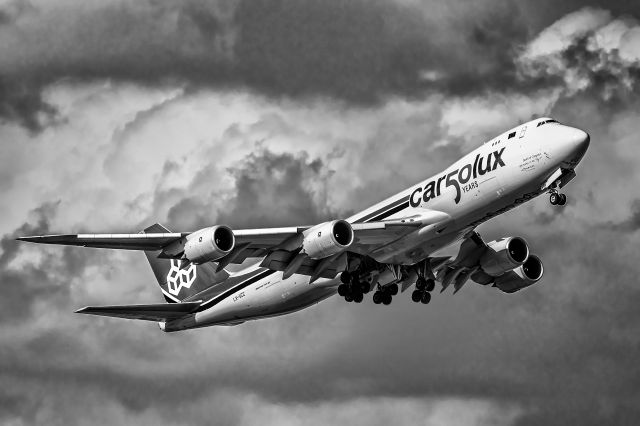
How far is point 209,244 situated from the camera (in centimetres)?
4778

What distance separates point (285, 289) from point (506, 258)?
1108 centimetres

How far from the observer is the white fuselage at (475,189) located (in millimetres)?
47469

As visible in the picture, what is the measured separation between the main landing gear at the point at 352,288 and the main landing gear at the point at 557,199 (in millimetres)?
10756

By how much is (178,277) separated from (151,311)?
21.6 ft

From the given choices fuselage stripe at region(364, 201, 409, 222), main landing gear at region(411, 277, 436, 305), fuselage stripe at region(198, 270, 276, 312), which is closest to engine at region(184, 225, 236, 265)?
fuselage stripe at region(364, 201, 409, 222)

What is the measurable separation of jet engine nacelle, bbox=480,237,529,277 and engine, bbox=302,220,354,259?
11.3m

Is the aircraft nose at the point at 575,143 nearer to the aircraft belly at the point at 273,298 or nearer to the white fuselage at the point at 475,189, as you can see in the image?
the white fuselage at the point at 475,189

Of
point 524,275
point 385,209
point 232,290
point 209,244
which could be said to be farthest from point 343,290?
point 524,275

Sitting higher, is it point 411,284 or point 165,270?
point 165,270

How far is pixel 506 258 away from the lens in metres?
57.4

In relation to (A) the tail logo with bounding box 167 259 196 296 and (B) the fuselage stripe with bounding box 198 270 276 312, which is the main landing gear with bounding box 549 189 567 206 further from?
(A) the tail logo with bounding box 167 259 196 296

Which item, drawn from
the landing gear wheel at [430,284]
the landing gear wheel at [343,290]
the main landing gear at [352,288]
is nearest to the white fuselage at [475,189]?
the landing gear wheel at [343,290]

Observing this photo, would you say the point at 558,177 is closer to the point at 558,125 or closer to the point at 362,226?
the point at 558,125

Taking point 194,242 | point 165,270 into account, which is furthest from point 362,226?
point 165,270
